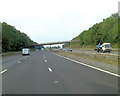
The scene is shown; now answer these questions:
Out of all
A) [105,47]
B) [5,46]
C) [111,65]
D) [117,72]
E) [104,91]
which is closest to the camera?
[104,91]

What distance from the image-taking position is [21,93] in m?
6.10

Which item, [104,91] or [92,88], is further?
[92,88]

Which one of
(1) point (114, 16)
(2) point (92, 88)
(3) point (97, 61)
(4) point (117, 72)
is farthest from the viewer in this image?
(1) point (114, 16)

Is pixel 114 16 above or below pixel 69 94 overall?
above

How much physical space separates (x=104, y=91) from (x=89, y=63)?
968 cm

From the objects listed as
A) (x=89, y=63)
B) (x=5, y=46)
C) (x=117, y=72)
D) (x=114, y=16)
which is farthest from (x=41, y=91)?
(x=114, y=16)

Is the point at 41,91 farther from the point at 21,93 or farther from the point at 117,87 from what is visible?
the point at 117,87

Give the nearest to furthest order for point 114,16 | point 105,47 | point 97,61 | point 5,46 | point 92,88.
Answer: point 92,88, point 97,61, point 105,47, point 5,46, point 114,16

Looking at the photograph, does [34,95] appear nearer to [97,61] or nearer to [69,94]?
[69,94]

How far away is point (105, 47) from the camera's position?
3366 centimetres

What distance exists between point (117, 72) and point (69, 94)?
17.2 feet

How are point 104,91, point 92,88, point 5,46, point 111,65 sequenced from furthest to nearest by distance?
point 5,46 < point 111,65 < point 92,88 < point 104,91

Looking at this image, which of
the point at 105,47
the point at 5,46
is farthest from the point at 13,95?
the point at 5,46

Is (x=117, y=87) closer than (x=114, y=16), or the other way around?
(x=117, y=87)
